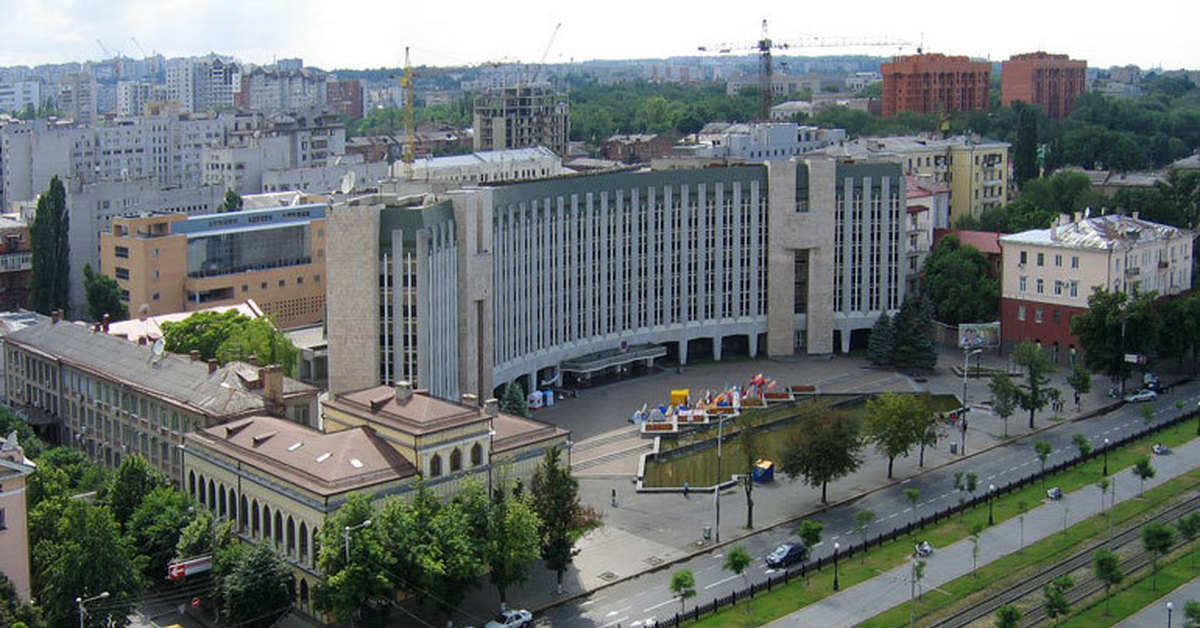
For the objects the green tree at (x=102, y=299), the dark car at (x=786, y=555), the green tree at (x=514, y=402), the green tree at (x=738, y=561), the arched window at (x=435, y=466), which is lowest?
the dark car at (x=786, y=555)

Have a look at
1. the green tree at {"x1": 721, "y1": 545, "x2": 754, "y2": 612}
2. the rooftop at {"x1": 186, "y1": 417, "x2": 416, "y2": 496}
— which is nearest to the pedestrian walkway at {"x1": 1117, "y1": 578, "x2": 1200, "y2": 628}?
the green tree at {"x1": 721, "y1": 545, "x2": 754, "y2": 612}

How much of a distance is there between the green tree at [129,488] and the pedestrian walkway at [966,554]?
2807 centimetres

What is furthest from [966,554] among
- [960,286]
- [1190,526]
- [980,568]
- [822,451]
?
[960,286]

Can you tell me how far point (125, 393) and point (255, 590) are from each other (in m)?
23.2

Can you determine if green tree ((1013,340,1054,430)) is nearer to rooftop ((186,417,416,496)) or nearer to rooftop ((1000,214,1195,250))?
rooftop ((1000,214,1195,250))

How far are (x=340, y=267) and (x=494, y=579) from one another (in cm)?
2803

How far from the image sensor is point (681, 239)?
109 meters

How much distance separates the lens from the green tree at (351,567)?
5491 centimetres

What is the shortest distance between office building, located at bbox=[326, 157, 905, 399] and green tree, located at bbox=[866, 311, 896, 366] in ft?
13.1

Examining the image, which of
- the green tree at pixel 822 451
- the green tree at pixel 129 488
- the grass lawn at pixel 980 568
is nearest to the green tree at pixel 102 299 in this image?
the green tree at pixel 129 488

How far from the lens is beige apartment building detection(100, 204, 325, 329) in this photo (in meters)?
114

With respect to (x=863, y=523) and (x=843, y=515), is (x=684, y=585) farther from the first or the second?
(x=843, y=515)

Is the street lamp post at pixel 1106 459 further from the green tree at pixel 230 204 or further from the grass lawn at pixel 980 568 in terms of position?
the green tree at pixel 230 204

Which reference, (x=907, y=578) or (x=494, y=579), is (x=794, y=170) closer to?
(x=907, y=578)
